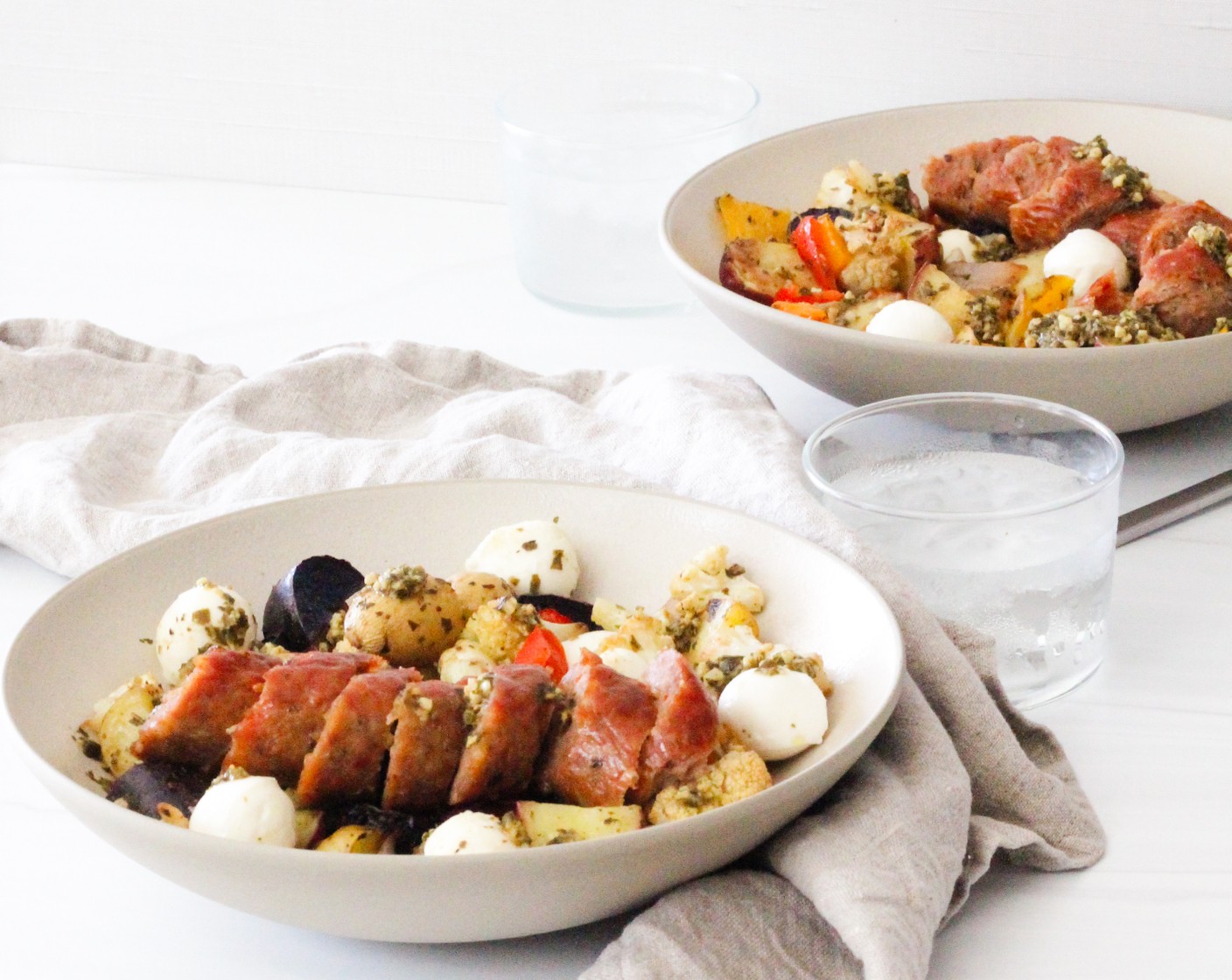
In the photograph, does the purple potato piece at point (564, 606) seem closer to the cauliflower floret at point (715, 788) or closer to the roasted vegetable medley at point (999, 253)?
the cauliflower floret at point (715, 788)

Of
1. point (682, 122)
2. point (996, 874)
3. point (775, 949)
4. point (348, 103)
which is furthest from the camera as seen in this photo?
point (348, 103)

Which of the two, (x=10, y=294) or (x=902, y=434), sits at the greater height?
(x=902, y=434)

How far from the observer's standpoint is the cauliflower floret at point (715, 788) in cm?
83

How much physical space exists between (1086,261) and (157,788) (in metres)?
0.93

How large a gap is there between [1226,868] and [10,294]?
5.08 ft

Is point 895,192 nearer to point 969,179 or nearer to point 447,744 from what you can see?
point 969,179

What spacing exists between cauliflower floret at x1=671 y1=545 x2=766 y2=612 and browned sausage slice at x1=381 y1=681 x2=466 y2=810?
239 mm

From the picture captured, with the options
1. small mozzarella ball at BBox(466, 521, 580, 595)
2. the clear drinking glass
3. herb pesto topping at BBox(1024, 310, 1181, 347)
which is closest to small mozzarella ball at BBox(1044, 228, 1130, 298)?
herb pesto topping at BBox(1024, 310, 1181, 347)

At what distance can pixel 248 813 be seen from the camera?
810 millimetres

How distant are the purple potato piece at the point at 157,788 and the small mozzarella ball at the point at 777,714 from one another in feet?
0.94

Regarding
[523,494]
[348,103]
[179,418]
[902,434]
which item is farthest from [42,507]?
[348,103]

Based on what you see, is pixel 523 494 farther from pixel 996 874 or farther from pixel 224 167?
pixel 224 167

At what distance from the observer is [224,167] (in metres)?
2.33

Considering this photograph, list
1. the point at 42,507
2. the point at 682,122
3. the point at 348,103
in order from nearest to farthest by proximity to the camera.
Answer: the point at 42,507 → the point at 682,122 → the point at 348,103
